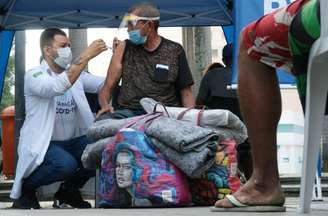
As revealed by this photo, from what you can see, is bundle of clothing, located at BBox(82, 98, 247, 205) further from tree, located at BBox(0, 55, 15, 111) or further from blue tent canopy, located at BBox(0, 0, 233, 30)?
tree, located at BBox(0, 55, 15, 111)

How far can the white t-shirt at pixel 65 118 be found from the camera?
5.79m

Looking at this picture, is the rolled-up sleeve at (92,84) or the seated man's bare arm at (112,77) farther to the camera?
the rolled-up sleeve at (92,84)

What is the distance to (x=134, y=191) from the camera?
466cm

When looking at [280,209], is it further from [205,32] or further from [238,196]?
[205,32]

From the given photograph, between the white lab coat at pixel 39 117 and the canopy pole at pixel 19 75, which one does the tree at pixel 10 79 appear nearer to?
the canopy pole at pixel 19 75

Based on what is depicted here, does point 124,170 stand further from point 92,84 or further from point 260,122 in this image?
point 92,84

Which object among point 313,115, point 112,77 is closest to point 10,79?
point 112,77

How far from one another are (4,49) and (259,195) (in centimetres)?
506

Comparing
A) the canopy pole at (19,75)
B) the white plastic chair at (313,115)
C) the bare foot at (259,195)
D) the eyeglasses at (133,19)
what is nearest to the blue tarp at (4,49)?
the canopy pole at (19,75)

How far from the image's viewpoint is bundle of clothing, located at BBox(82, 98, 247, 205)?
460 cm

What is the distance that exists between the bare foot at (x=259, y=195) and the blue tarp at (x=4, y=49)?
477cm

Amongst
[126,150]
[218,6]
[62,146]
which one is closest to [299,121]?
[218,6]

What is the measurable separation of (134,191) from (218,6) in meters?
3.56

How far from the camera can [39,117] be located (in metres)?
5.69
